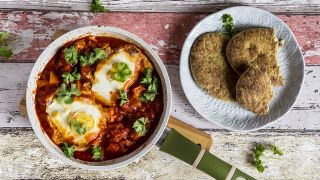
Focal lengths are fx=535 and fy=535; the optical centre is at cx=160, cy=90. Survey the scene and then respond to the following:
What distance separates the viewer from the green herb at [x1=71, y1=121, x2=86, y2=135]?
288cm

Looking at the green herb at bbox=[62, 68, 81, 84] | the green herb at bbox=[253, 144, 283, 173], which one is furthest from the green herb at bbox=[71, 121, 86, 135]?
the green herb at bbox=[253, 144, 283, 173]

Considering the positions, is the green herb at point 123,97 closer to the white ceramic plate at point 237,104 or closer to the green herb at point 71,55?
the green herb at point 71,55

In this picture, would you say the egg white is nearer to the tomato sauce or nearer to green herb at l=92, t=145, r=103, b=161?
the tomato sauce

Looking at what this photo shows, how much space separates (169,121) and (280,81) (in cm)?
71

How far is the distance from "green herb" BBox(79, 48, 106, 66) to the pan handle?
608 mm

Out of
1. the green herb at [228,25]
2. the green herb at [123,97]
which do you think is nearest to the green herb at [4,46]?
the green herb at [123,97]

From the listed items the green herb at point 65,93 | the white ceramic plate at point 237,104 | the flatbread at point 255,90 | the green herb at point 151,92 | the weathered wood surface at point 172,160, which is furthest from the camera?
the weathered wood surface at point 172,160

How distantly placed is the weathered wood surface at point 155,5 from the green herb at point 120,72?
1.68 ft

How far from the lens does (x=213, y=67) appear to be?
321cm

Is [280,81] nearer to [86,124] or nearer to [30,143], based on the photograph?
[86,124]

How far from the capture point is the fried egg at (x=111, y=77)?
2.94 metres

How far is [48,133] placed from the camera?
9.86ft

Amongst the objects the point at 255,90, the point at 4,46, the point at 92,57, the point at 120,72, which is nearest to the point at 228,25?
the point at 255,90

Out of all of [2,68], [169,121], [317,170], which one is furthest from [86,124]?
[317,170]
